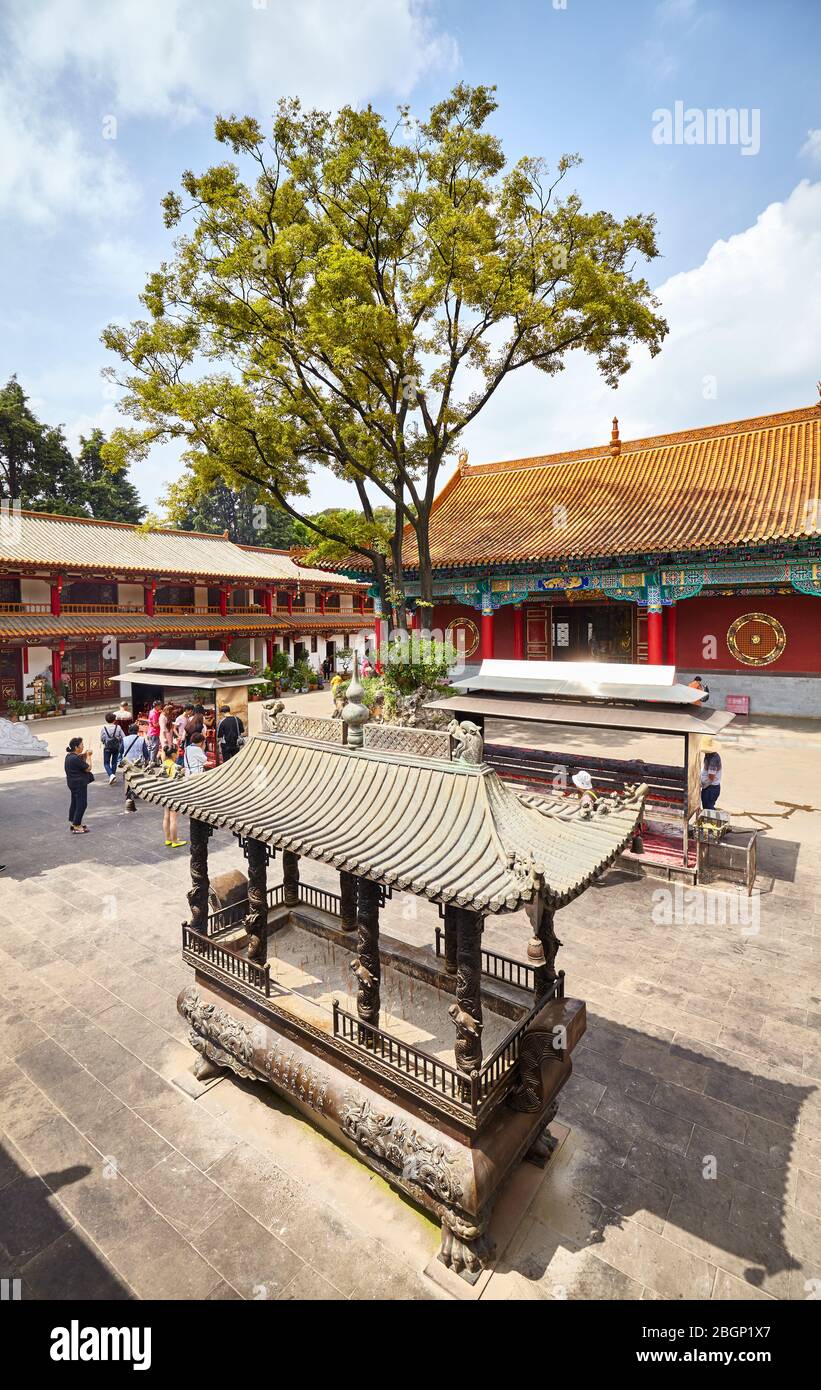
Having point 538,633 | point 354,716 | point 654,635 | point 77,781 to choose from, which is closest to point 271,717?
point 354,716

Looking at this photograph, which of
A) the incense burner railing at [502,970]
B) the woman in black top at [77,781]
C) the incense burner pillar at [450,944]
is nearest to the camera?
the incense burner railing at [502,970]

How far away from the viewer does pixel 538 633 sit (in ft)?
79.2

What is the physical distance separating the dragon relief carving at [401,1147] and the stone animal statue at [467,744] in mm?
2410

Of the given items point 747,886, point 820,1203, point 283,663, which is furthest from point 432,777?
point 283,663

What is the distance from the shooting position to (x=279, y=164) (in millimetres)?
15328

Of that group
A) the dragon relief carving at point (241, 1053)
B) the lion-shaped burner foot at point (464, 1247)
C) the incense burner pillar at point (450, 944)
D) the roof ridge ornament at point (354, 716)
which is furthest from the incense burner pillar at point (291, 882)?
the lion-shaped burner foot at point (464, 1247)

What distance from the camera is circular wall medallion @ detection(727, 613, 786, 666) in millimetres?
19703

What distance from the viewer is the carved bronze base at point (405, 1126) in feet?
12.1

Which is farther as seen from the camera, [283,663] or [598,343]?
[283,663]

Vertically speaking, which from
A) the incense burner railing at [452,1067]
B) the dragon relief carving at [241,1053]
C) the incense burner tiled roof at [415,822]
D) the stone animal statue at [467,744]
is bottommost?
the dragon relief carving at [241,1053]

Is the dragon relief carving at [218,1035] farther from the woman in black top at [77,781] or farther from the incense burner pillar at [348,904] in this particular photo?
the woman in black top at [77,781]
